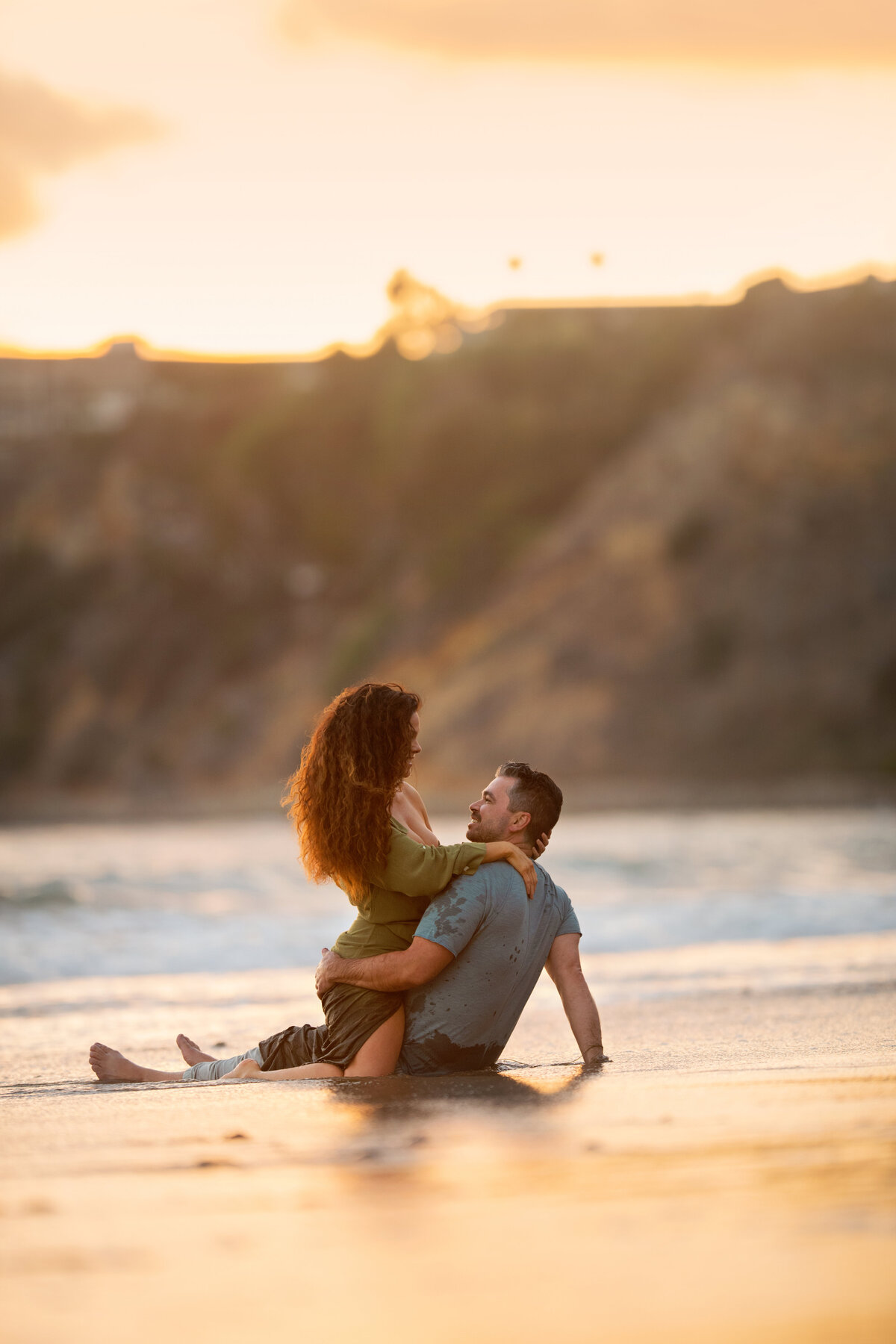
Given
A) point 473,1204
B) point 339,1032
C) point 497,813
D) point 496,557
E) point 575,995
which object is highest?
point 496,557

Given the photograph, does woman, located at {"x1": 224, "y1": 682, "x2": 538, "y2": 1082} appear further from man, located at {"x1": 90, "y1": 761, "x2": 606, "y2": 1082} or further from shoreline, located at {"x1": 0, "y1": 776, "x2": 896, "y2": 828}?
shoreline, located at {"x1": 0, "y1": 776, "x2": 896, "y2": 828}

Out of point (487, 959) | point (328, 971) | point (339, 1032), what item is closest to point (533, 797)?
point (487, 959)

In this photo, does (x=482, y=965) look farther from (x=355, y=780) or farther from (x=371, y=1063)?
(x=355, y=780)

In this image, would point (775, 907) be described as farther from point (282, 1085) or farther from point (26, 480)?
point (26, 480)

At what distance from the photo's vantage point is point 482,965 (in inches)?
191

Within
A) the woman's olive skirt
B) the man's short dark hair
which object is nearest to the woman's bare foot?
the woman's olive skirt

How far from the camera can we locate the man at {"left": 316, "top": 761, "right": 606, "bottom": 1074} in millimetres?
4766

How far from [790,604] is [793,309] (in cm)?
1282

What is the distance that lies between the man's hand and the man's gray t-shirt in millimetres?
259

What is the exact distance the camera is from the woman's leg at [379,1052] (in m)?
4.93

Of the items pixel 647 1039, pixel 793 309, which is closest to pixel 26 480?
pixel 793 309

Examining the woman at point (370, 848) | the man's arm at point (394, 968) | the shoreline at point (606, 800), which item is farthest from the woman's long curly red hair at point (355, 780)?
the shoreline at point (606, 800)

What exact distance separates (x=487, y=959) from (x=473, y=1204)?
1.73 metres

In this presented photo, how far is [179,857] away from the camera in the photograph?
23.2 meters
